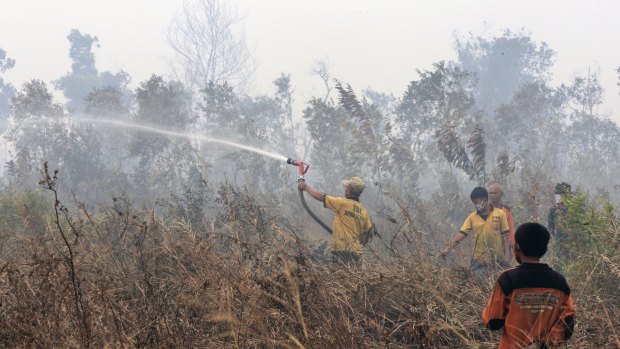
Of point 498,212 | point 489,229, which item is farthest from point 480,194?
point 489,229

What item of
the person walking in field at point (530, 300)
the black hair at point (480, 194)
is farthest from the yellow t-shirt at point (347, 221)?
the person walking in field at point (530, 300)

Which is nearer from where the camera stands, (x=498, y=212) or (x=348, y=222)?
(x=348, y=222)

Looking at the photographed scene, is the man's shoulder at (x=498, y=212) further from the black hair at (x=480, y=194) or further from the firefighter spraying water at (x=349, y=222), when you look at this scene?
the firefighter spraying water at (x=349, y=222)

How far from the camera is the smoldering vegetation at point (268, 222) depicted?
140 inches

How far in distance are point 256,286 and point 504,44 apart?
213 feet

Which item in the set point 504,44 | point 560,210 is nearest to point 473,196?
point 560,210

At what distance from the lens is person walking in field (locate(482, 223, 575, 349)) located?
291 centimetres

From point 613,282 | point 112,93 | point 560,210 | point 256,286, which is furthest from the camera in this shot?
point 112,93

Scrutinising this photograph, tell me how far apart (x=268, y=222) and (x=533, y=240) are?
5680 mm

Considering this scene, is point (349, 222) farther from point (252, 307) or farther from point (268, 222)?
point (252, 307)

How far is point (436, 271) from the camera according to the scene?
4742mm

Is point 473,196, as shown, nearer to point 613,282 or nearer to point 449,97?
point 613,282

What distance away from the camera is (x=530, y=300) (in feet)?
9.57

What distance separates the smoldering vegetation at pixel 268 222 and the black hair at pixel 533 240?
0.55m
